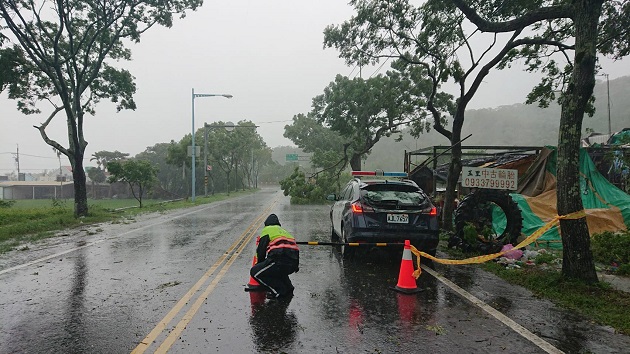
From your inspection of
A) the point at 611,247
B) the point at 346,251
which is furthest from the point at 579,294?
the point at 346,251

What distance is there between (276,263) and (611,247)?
7.17 meters

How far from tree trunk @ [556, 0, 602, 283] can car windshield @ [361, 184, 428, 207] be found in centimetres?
238

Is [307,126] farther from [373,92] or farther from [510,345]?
[510,345]

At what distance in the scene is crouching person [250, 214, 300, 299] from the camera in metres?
5.63

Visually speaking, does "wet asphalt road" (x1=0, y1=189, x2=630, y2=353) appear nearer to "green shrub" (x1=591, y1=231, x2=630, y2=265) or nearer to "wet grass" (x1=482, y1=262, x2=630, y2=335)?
"wet grass" (x1=482, y1=262, x2=630, y2=335)

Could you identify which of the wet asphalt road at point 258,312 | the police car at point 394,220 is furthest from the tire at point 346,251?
the police car at point 394,220

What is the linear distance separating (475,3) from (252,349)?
1120 cm

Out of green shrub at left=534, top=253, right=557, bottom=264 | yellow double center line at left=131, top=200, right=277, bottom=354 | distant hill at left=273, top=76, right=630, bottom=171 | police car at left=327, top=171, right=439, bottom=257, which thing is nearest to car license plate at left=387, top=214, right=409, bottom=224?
police car at left=327, top=171, right=439, bottom=257

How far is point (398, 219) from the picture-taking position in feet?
25.2

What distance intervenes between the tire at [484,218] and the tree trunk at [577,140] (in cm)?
251

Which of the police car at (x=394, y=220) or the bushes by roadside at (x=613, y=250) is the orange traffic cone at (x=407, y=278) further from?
the bushes by roadside at (x=613, y=250)

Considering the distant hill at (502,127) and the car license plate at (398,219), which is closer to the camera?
the car license plate at (398,219)

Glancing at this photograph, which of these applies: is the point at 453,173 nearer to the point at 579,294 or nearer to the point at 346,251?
the point at 346,251

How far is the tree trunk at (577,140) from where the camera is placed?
20.4 feet
